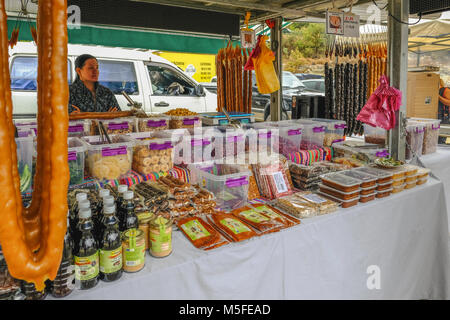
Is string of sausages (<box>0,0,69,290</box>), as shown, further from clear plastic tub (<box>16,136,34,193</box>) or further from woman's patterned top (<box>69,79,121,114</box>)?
woman's patterned top (<box>69,79,121,114</box>)

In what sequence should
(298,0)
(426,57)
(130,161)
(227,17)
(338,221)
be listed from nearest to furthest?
1. (338,221)
2. (130,161)
3. (298,0)
4. (227,17)
5. (426,57)

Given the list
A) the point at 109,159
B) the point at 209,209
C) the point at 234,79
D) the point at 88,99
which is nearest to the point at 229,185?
the point at 209,209

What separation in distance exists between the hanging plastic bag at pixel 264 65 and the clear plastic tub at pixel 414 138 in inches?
53.4

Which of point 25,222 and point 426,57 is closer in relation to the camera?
point 25,222

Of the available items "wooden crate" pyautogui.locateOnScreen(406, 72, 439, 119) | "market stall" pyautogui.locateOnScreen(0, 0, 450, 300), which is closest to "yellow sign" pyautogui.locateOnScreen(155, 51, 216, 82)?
"wooden crate" pyautogui.locateOnScreen(406, 72, 439, 119)

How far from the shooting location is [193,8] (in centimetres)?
359

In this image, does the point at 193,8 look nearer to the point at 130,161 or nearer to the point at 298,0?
the point at 298,0

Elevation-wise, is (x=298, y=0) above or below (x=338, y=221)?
above

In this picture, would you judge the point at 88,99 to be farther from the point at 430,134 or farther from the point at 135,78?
the point at 430,134

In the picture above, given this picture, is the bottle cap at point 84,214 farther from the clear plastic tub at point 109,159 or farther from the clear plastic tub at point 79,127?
the clear plastic tub at point 79,127

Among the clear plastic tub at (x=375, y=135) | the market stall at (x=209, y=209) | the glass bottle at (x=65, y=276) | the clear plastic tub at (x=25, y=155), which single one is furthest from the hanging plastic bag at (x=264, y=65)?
the glass bottle at (x=65, y=276)

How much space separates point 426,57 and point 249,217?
41.7 feet

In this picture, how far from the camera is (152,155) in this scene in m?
2.36
